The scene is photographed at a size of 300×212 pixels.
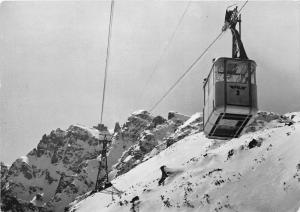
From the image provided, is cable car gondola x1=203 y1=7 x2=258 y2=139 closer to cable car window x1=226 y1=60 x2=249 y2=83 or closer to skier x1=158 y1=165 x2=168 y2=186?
cable car window x1=226 y1=60 x2=249 y2=83

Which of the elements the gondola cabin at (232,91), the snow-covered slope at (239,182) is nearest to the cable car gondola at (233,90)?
the gondola cabin at (232,91)

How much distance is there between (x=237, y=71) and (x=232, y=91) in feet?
3.02

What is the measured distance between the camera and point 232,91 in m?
18.1

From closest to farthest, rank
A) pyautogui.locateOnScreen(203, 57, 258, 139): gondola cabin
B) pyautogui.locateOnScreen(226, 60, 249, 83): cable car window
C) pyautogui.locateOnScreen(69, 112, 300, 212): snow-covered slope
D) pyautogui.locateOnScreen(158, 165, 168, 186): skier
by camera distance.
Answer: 1. pyautogui.locateOnScreen(203, 57, 258, 139): gondola cabin
2. pyautogui.locateOnScreen(226, 60, 249, 83): cable car window
3. pyautogui.locateOnScreen(69, 112, 300, 212): snow-covered slope
4. pyautogui.locateOnScreen(158, 165, 168, 186): skier

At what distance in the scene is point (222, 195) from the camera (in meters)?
25.9

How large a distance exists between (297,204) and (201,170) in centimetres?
1193

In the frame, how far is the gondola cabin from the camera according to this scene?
17.9 m

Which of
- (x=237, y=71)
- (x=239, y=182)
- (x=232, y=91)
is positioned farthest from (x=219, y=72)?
(x=239, y=182)

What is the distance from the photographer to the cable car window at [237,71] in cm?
1828

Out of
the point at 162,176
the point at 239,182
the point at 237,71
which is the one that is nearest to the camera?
the point at 237,71

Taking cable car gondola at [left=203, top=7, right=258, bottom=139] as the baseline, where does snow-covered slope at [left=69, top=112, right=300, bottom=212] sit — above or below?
below

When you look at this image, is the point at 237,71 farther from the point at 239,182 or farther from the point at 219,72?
the point at 239,182

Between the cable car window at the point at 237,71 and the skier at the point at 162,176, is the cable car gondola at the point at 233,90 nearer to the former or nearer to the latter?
the cable car window at the point at 237,71

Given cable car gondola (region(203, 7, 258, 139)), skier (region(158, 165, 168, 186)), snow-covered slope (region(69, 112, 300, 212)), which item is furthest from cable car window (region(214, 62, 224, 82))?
skier (region(158, 165, 168, 186))
